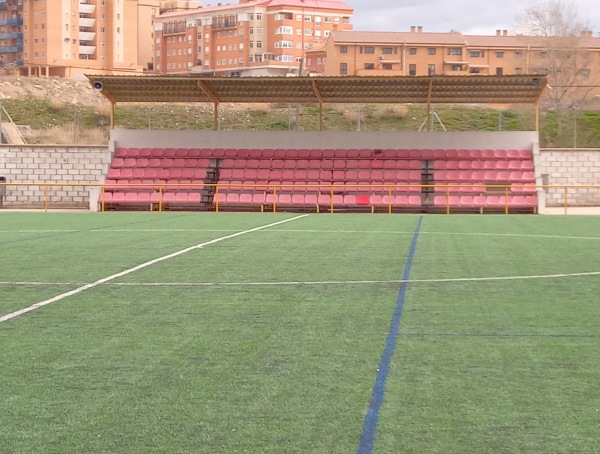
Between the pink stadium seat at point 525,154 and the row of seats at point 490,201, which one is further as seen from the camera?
the pink stadium seat at point 525,154

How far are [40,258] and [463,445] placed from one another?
1091 centimetres

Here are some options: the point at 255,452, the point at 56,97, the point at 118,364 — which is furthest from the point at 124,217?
the point at 56,97

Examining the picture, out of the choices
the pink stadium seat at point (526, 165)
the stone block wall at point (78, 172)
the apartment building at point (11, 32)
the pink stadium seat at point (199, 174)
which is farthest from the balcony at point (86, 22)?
the pink stadium seat at point (526, 165)

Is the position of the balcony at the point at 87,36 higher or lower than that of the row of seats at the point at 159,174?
higher

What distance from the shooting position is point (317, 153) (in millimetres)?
36406

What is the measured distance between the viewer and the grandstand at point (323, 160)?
3369 cm

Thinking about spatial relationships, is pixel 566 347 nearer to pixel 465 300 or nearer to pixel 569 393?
pixel 569 393

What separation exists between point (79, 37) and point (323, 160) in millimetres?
83811

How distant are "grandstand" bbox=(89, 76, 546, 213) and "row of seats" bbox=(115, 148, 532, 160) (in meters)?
0.04

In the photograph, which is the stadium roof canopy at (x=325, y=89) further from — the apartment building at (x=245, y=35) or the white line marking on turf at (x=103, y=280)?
the apartment building at (x=245, y=35)

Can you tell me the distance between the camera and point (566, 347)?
8016mm

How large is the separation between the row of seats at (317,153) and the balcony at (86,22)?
81.2 m

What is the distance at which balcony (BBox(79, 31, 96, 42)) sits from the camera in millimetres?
113750

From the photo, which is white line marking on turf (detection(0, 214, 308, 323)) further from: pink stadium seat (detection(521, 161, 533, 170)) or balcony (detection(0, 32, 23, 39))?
balcony (detection(0, 32, 23, 39))
